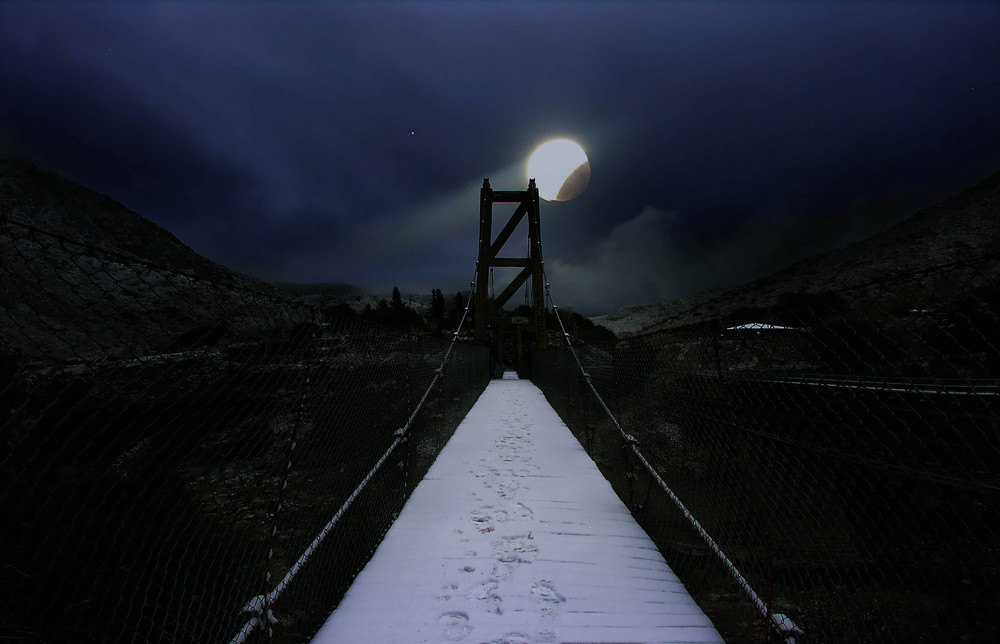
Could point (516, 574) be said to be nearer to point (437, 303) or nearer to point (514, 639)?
point (514, 639)

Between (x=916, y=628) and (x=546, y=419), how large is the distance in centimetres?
441

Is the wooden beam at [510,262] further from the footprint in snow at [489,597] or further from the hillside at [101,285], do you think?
the footprint in snow at [489,597]

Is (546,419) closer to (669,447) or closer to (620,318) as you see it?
(669,447)

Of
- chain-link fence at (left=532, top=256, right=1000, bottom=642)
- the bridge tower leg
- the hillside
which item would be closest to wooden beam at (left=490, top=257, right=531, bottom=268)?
the bridge tower leg

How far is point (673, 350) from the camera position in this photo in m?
2.78

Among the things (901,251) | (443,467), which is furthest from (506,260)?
(901,251)

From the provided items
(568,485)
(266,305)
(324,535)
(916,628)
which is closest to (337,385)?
(266,305)

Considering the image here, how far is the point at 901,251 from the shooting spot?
30125mm

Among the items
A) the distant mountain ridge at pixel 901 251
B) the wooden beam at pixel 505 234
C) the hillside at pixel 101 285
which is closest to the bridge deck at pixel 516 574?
the hillside at pixel 101 285

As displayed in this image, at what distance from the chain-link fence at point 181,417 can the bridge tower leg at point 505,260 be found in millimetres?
13207

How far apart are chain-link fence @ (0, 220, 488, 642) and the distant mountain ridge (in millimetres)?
24832

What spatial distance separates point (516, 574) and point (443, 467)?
1.86 meters

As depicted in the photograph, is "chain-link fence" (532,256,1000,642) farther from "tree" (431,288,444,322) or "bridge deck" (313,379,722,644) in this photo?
"tree" (431,288,444,322)

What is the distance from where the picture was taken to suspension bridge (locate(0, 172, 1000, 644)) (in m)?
1.36
